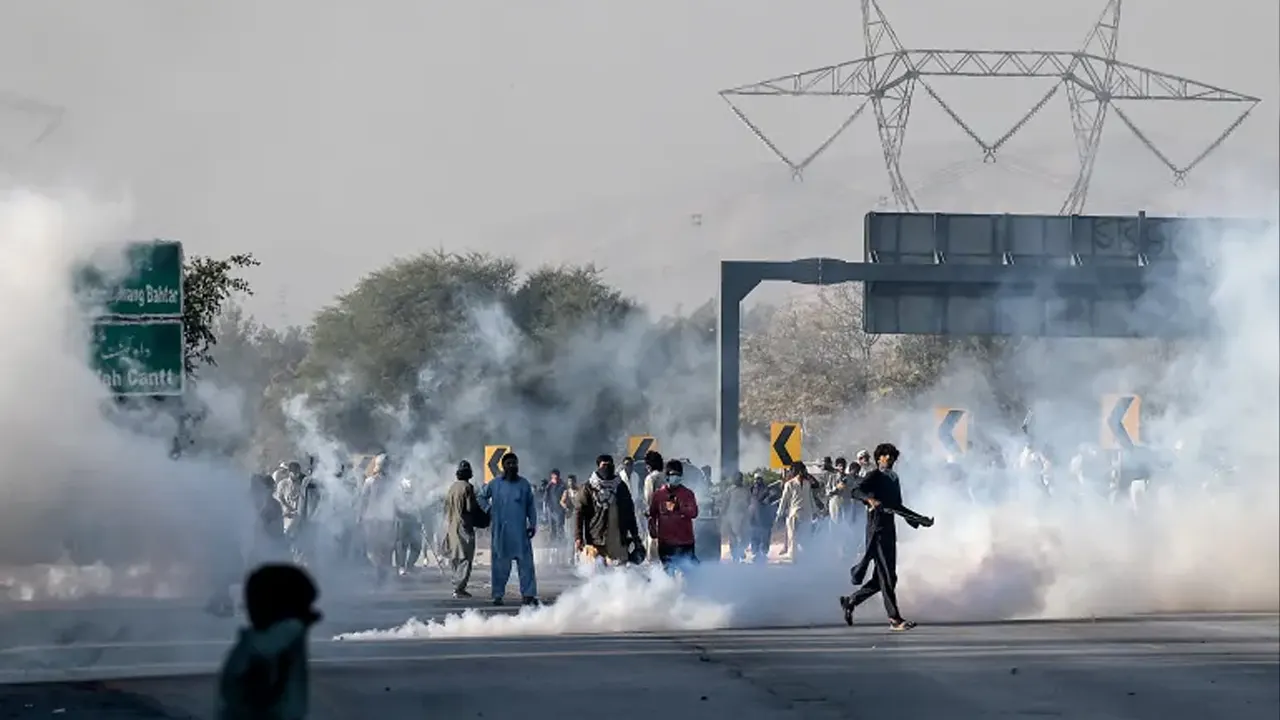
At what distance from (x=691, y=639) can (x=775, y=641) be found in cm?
78

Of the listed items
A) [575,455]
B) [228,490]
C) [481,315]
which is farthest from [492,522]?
[481,315]

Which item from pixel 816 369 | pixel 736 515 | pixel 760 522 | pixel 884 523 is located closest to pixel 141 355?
pixel 884 523

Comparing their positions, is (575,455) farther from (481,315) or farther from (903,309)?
(903,309)

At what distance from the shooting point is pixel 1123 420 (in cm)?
2355

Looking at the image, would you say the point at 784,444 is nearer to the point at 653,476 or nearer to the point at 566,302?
the point at 653,476

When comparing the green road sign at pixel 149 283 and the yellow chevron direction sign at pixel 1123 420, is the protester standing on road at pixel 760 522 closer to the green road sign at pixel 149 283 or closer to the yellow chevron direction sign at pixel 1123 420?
the yellow chevron direction sign at pixel 1123 420

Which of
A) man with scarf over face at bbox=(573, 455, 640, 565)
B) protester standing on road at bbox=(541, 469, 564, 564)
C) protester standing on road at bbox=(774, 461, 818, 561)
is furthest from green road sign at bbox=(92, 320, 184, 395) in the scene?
protester standing on road at bbox=(541, 469, 564, 564)

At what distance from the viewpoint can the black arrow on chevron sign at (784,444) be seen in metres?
32.0

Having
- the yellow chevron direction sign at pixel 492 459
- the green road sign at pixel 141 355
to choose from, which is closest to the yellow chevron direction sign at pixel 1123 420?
the green road sign at pixel 141 355

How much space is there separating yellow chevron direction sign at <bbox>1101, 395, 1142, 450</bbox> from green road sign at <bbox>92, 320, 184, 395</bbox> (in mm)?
11091

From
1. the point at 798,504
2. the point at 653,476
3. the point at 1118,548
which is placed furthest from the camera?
the point at 798,504

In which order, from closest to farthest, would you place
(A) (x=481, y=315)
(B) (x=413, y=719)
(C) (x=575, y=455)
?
(B) (x=413, y=719) → (C) (x=575, y=455) → (A) (x=481, y=315)

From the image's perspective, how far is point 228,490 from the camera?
1841cm

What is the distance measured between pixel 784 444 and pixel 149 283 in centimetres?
1631
